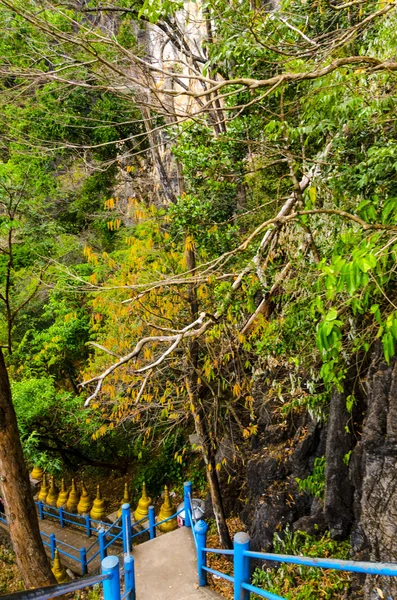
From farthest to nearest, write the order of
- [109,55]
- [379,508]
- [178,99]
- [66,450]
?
[178,99] → [66,450] → [109,55] → [379,508]

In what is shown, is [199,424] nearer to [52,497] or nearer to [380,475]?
[380,475]

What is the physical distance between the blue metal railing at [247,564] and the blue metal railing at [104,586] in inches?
36.4

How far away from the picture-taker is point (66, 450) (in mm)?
10562

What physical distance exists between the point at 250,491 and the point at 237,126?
5.85 meters

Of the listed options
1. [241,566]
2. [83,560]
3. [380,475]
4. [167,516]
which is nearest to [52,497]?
[83,560]

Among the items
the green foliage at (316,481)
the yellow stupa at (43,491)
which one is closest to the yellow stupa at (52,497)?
the yellow stupa at (43,491)

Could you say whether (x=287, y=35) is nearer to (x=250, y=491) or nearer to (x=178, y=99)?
(x=250, y=491)

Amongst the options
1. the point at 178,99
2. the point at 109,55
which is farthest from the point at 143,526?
the point at 178,99

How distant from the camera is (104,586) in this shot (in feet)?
9.79

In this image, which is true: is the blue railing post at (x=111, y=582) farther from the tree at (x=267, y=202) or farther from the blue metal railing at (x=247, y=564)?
the tree at (x=267, y=202)

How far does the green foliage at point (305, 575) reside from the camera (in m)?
4.18

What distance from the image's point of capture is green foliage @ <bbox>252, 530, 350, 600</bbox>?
4180mm

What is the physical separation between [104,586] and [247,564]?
112 cm

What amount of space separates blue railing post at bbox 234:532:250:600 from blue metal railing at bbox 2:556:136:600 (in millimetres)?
922
